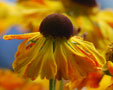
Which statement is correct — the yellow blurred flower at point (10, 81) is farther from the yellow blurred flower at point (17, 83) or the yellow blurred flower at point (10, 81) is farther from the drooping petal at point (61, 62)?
the drooping petal at point (61, 62)


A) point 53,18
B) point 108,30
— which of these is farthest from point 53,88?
point 108,30

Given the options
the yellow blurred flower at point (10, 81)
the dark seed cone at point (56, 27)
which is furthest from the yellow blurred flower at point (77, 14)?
the dark seed cone at point (56, 27)

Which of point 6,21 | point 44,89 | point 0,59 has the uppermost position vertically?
point 6,21

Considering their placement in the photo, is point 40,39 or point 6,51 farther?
point 6,51

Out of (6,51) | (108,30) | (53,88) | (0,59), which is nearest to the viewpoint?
(53,88)

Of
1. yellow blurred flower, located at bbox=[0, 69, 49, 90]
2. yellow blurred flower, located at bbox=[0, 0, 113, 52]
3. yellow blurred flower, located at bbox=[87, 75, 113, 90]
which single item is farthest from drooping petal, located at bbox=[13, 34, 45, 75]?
yellow blurred flower, located at bbox=[0, 0, 113, 52]

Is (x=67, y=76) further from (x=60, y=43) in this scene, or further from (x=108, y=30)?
(x=108, y=30)

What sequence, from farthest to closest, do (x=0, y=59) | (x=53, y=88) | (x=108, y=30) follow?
(x=0, y=59) < (x=108, y=30) < (x=53, y=88)

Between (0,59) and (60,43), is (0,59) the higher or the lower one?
the lower one
